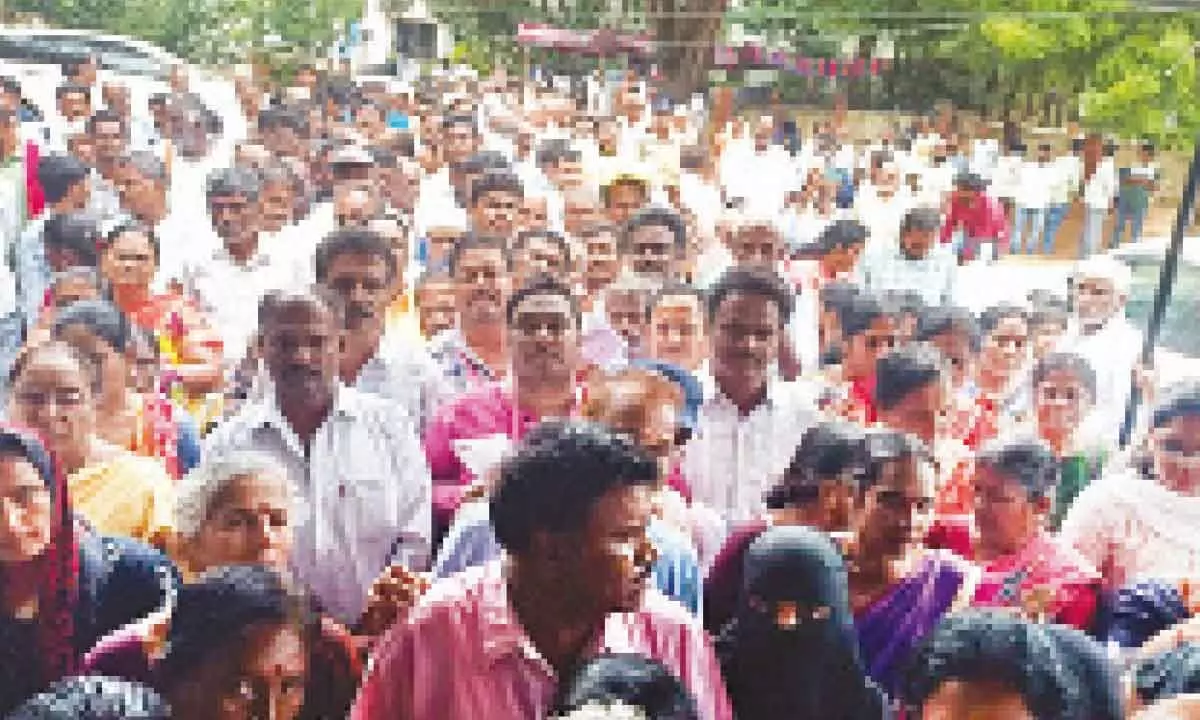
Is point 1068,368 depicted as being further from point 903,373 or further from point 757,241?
point 757,241

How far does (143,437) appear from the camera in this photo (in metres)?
1.70

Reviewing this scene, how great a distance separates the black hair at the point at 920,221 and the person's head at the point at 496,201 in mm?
821

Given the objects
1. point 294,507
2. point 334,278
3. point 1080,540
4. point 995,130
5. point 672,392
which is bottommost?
point 1080,540

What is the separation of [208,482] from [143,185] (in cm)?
103

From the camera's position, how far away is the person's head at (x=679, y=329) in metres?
1.90

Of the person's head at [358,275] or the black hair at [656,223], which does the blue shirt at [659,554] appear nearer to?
the person's head at [358,275]

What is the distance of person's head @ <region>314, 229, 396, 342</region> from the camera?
178 centimetres

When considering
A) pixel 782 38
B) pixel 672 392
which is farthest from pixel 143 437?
pixel 782 38

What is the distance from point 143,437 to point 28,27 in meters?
0.91

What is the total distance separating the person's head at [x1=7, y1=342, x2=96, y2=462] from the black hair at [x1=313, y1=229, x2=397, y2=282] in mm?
374

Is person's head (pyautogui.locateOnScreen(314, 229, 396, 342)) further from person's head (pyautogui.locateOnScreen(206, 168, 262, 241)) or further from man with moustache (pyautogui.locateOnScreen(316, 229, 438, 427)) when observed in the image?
person's head (pyautogui.locateOnScreen(206, 168, 262, 241))

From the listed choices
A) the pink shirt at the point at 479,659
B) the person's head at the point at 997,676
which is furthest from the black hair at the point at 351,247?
the person's head at the point at 997,676

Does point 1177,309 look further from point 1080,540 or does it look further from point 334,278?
point 334,278

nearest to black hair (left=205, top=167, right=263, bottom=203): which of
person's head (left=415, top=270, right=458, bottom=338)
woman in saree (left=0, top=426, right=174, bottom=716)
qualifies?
person's head (left=415, top=270, right=458, bottom=338)
